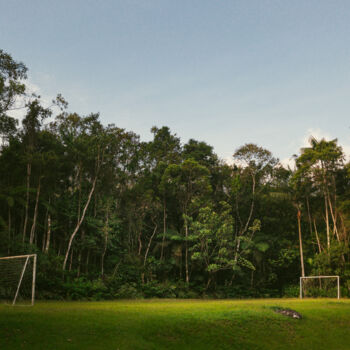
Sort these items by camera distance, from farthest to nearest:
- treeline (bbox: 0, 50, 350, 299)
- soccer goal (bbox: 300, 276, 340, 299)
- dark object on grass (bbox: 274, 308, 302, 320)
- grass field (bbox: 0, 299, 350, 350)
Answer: soccer goal (bbox: 300, 276, 340, 299) < treeline (bbox: 0, 50, 350, 299) < dark object on grass (bbox: 274, 308, 302, 320) < grass field (bbox: 0, 299, 350, 350)

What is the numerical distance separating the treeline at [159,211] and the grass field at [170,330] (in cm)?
1069

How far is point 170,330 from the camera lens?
10.3 metres

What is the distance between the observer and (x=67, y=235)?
987 inches

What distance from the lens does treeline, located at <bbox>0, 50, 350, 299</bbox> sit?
2238 centimetres

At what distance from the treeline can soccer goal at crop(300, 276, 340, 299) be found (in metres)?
0.59

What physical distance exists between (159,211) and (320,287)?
12495mm

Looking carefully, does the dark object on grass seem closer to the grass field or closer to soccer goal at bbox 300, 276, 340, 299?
the grass field

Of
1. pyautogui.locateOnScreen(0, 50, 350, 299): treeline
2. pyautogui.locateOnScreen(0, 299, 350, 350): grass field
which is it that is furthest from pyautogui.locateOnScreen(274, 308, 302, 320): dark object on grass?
pyautogui.locateOnScreen(0, 50, 350, 299): treeline

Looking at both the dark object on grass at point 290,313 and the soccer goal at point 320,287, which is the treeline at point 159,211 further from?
the dark object on grass at point 290,313

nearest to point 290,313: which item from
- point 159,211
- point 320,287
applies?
point 320,287

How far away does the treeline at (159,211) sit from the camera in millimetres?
22375

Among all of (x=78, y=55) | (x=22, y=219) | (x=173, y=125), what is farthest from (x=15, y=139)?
(x=173, y=125)

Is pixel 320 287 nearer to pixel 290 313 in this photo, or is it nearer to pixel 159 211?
pixel 159 211

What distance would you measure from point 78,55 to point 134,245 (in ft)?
47.6
